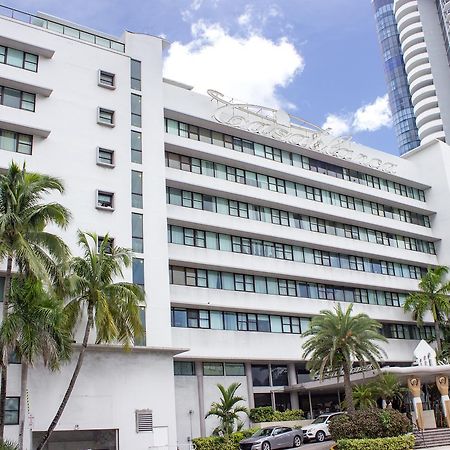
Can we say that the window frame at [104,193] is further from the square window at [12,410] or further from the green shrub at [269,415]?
the green shrub at [269,415]

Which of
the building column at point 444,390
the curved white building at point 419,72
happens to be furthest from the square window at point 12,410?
the curved white building at point 419,72

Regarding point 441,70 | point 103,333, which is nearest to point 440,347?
point 103,333

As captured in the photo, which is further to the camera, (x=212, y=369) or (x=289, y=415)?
(x=212, y=369)

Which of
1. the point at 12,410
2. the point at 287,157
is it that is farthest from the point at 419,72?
the point at 12,410

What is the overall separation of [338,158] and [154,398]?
29762mm

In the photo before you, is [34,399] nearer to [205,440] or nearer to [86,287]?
[86,287]

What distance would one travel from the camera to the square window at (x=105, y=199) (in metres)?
36.2

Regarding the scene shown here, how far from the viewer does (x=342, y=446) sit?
31.3m

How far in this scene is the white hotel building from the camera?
1341 inches

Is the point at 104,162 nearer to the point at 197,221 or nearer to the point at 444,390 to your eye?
the point at 197,221

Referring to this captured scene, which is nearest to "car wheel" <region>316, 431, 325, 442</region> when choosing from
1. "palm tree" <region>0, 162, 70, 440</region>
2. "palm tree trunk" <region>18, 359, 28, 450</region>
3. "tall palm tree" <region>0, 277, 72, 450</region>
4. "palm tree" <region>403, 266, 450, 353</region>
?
"tall palm tree" <region>0, 277, 72, 450</region>

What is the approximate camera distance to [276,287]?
4822 centimetres

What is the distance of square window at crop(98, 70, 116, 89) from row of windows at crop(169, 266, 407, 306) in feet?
42.6

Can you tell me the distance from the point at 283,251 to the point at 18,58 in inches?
972
